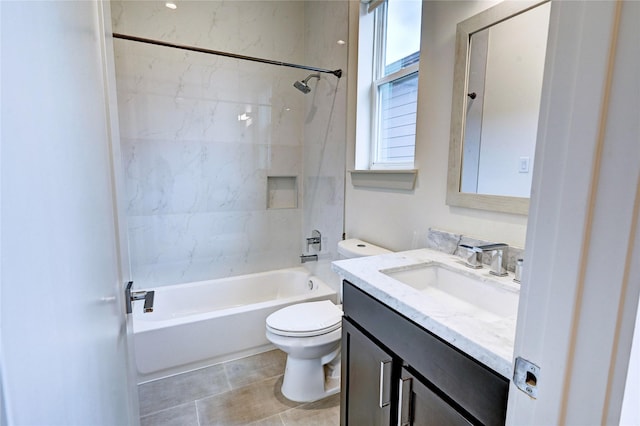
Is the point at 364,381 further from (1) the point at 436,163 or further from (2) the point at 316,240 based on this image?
(2) the point at 316,240

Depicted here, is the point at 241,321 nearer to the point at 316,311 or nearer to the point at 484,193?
the point at 316,311

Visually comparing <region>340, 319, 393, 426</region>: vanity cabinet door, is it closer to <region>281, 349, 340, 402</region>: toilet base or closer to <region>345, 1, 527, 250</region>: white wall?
<region>281, 349, 340, 402</region>: toilet base

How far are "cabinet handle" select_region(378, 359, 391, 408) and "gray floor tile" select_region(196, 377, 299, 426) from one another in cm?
99

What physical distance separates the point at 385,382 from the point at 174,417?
1.36m

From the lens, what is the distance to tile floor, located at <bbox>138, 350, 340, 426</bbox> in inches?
65.4

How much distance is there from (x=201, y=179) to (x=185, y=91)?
28.6 inches

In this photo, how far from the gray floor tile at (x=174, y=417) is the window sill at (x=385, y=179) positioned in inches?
66.4

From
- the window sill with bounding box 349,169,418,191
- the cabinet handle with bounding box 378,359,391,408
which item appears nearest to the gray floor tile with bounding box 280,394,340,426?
the cabinet handle with bounding box 378,359,391,408

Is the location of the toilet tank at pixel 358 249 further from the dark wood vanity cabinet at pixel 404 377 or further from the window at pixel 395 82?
the dark wood vanity cabinet at pixel 404 377

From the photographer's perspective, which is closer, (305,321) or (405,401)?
(405,401)

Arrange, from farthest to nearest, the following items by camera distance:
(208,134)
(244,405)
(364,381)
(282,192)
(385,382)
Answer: (282,192), (208,134), (244,405), (364,381), (385,382)

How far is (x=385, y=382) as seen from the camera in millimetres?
990

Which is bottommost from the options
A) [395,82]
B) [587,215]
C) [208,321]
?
[208,321]

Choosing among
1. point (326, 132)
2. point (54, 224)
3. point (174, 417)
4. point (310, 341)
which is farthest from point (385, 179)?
point (174, 417)
